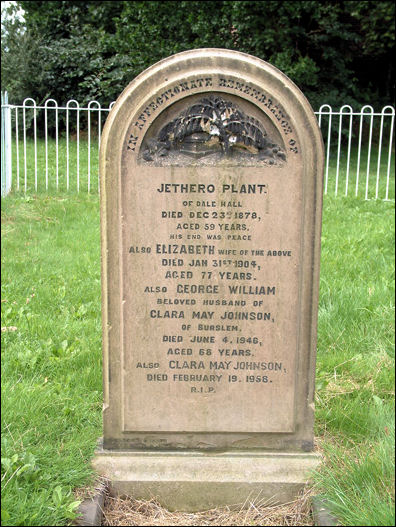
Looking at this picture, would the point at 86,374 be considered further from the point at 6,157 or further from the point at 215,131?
the point at 6,157

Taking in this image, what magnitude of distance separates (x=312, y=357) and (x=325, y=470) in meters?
0.50

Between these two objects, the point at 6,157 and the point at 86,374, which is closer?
the point at 86,374

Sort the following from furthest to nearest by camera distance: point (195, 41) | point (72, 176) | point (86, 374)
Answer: point (195, 41)
point (72, 176)
point (86, 374)

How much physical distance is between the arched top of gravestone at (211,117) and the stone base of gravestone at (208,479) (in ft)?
4.33

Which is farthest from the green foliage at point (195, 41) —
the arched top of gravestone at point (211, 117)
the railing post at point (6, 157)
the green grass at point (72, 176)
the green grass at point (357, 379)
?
the arched top of gravestone at point (211, 117)

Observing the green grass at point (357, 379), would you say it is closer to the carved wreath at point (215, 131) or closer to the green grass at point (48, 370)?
the green grass at point (48, 370)

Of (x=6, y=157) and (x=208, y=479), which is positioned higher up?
(x=6, y=157)

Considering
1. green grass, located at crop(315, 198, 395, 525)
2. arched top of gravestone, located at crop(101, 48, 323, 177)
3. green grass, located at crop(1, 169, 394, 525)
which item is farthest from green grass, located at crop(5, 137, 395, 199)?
arched top of gravestone, located at crop(101, 48, 323, 177)

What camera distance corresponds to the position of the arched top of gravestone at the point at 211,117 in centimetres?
243

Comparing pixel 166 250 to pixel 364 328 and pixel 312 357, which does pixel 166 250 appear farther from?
pixel 364 328

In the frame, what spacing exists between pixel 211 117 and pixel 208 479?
1.59 m

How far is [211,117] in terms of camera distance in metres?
2.47

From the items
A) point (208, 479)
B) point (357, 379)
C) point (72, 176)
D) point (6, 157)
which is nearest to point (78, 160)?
point (72, 176)

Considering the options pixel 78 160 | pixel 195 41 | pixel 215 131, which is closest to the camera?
pixel 215 131
